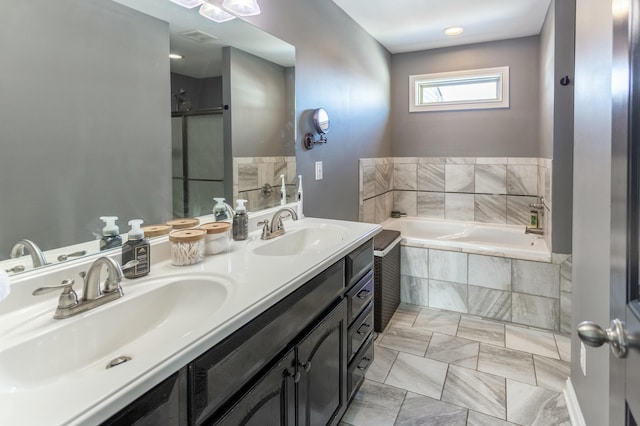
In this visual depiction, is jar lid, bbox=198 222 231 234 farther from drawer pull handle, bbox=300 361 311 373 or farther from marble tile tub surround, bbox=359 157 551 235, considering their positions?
marble tile tub surround, bbox=359 157 551 235

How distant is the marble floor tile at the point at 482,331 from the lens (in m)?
2.55

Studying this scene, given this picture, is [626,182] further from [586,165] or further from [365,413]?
[365,413]

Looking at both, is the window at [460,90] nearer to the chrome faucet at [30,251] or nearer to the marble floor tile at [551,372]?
the marble floor tile at [551,372]

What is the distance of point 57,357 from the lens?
831 millimetres

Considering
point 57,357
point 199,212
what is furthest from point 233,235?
point 57,357

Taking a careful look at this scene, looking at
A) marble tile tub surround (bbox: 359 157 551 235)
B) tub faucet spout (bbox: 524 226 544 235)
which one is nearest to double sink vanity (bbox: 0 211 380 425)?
marble tile tub surround (bbox: 359 157 551 235)

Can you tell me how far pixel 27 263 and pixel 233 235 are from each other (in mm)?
772

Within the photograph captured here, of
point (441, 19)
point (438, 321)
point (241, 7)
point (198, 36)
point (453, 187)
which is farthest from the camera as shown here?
point (453, 187)

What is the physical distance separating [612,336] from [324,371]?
3.17 feet

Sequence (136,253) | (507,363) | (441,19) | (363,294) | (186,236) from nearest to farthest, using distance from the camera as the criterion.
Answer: (136,253), (186,236), (363,294), (507,363), (441,19)

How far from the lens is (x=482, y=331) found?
2.67 meters

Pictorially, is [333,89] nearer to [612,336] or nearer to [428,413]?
[428,413]

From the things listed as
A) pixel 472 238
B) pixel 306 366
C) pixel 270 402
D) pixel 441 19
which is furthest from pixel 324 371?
pixel 441 19

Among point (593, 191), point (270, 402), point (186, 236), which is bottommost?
point (270, 402)
